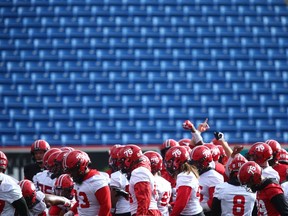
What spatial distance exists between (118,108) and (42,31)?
356 cm

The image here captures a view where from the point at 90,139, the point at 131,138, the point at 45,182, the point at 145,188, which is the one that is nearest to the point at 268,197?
the point at 145,188

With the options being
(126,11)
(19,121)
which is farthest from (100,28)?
(19,121)

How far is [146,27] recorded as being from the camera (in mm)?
21141

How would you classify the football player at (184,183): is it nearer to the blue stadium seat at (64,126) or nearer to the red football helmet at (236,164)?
the red football helmet at (236,164)

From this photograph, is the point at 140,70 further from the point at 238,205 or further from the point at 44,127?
the point at 238,205

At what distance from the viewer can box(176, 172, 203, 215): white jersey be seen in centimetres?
787

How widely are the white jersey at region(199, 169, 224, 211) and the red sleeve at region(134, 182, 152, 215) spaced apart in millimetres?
1456

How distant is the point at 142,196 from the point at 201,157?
156cm

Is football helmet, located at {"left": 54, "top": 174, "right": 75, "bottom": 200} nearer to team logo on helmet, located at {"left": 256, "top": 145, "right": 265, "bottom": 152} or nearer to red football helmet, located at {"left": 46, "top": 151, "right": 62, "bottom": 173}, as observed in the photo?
red football helmet, located at {"left": 46, "top": 151, "right": 62, "bottom": 173}

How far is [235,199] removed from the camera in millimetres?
7559

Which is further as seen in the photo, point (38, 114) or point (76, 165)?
point (38, 114)

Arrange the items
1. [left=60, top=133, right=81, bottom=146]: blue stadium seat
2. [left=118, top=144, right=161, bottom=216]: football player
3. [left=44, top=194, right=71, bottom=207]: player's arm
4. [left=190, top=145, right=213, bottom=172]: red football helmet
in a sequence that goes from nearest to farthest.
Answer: [left=118, top=144, right=161, bottom=216]: football player < [left=44, top=194, right=71, bottom=207]: player's arm < [left=190, top=145, right=213, bottom=172]: red football helmet < [left=60, top=133, right=81, bottom=146]: blue stadium seat

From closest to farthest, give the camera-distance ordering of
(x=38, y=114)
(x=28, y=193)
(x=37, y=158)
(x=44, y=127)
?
(x=28, y=193), (x=37, y=158), (x=44, y=127), (x=38, y=114)

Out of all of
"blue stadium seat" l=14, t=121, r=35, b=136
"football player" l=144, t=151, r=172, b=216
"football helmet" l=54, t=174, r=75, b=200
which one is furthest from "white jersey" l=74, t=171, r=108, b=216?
"blue stadium seat" l=14, t=121, r=35, b=136
